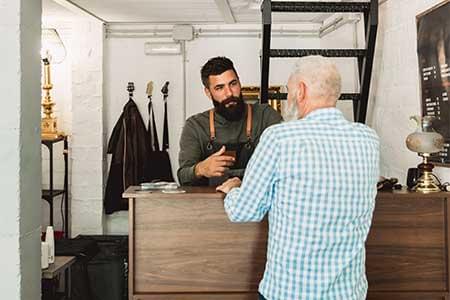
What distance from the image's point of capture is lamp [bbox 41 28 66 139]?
424 cm

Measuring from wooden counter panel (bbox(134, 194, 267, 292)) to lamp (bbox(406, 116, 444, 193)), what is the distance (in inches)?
27.3

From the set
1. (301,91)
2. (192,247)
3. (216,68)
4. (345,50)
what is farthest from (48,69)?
(301,91)

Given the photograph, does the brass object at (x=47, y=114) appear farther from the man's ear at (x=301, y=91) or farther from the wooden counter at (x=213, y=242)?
the man's ear at (x=301, y=91)

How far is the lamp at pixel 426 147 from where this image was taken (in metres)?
2.03

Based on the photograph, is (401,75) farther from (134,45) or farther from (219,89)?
(134,45)

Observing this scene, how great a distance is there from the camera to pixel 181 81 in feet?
15.4

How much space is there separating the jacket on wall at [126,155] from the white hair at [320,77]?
120 inches

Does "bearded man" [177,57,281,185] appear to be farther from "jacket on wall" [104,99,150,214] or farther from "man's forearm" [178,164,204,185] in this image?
"jacket on wall" [104,99,150,214]

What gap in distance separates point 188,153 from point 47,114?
7.24 feet

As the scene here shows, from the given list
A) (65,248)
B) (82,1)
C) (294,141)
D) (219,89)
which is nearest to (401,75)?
(219,89)

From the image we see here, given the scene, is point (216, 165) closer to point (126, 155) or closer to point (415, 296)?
point (415, 296)

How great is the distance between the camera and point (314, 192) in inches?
58.7

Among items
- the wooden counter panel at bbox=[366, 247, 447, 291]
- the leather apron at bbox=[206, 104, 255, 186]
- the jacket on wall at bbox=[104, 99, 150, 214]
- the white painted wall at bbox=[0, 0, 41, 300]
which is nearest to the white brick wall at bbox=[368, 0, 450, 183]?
the wooden counter panel at bbox=[366, 247, 447, 291]

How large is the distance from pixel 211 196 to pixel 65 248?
6.91ft
